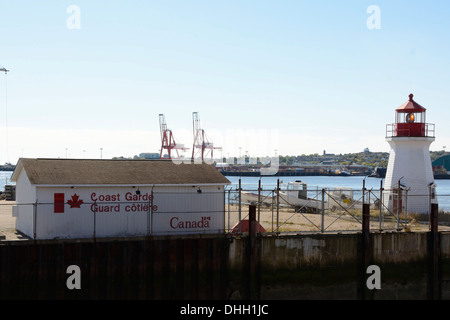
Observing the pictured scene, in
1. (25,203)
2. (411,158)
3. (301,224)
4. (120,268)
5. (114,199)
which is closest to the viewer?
(120,268)

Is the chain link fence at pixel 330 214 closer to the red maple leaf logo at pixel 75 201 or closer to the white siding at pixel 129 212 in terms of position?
the white siding at pixel 129 212

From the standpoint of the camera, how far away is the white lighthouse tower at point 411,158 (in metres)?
33.1

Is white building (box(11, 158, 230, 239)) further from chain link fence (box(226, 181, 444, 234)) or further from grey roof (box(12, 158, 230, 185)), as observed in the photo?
chain link fence (box(226, 181, 444, 234))

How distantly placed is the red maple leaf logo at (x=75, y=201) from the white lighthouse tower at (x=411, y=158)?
1915 cm

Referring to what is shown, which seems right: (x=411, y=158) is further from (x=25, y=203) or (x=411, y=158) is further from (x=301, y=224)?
(x=25, y=203)

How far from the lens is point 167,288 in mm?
21578

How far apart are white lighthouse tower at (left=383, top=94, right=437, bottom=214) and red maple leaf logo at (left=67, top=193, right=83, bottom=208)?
19.2 m

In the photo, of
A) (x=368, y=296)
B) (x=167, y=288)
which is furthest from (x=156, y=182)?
(x=368, y=296)

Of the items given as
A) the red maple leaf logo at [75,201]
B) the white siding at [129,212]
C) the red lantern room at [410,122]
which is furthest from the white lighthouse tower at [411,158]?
the red maple leaf logo at [75,201]

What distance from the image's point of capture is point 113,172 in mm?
24156

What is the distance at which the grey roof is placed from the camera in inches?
888

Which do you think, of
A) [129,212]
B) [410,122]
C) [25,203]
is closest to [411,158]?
[410,122]

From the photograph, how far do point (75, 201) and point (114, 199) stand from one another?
165 cm

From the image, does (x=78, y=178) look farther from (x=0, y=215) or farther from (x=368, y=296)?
(x=368, y=296)
